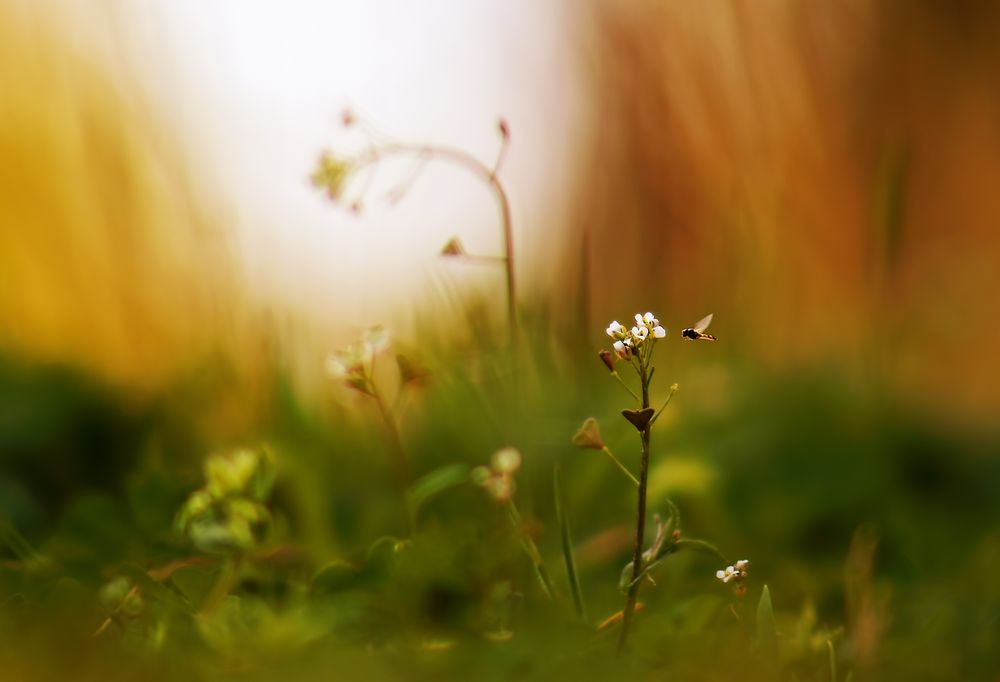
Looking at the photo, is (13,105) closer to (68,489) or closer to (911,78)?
(68,489)

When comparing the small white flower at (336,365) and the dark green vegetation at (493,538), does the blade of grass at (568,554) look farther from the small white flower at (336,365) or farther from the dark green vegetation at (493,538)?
the small white flower at (336,365)

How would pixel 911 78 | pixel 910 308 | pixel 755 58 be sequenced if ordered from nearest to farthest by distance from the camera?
pixel 910 308 < pixel 755 58 < pixel 911 78

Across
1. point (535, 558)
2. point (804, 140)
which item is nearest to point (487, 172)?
point (535, 558)

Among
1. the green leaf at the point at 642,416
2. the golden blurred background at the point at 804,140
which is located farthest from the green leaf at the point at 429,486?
the golden blurred background at the point at 804,140

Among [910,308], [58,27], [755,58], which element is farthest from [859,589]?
[58,27]

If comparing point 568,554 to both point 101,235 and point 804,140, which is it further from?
point 804,140

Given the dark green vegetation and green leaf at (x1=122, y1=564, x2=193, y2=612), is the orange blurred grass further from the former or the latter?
green leaf at (x1=122, y1=564, x2=193, y2=612)
